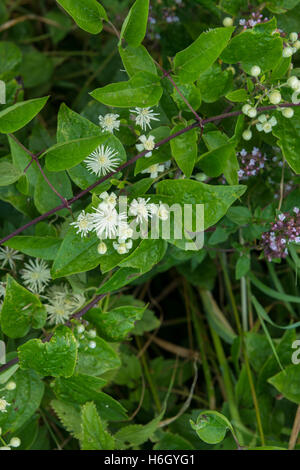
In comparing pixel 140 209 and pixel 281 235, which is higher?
pixel 140 209

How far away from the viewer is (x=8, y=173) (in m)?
0.87

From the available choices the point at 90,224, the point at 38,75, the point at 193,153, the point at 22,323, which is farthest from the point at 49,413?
the point at 38,75

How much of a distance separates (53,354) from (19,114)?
40 centimetres

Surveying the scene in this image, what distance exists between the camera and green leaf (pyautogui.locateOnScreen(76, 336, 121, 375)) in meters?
0.93

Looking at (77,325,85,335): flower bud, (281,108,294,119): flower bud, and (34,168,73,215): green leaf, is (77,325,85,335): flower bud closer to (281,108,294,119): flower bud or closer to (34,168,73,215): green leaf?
(34,168,73,215): green leaf

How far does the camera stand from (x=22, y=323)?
0.89 m

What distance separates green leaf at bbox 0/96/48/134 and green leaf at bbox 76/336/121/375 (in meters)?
0.42

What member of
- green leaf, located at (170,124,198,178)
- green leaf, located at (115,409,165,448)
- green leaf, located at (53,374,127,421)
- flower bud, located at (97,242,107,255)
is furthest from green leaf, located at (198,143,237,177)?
green leaf, located at (115,409,165,448)

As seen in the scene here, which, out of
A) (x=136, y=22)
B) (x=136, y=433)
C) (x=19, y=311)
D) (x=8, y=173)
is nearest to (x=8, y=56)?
(x=8, y=173)

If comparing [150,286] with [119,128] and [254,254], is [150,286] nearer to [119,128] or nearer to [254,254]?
[254,254]

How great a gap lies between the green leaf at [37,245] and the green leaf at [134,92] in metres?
0.27

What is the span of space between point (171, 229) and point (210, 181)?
30 centimetres

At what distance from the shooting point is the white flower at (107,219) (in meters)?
0.75

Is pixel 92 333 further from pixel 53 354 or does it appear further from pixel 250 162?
pixel 250 162
